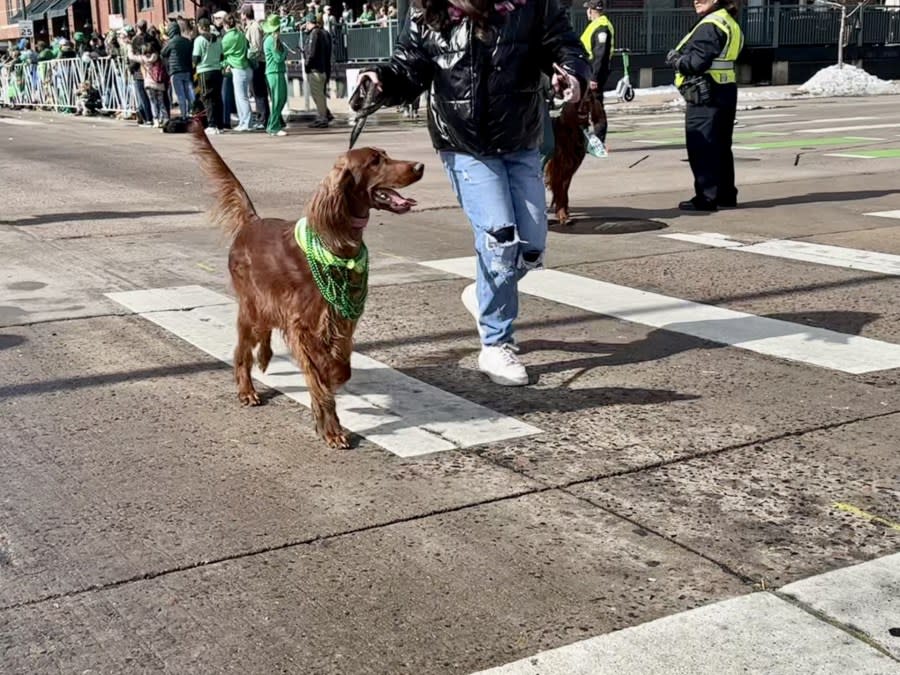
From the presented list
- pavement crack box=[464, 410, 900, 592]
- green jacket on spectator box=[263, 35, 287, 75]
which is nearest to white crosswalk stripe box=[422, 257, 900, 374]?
pavement crack box=[464, 410, 900, 592]

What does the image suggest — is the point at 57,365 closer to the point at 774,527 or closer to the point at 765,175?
the point at 774,527

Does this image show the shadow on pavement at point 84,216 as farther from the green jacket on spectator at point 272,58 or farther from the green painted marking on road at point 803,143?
the green jacket on spectator at point 272,58

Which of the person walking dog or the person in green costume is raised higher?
the person in green costume

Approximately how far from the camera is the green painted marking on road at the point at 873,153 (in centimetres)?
1511

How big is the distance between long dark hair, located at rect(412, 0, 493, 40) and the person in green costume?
54.4 feet

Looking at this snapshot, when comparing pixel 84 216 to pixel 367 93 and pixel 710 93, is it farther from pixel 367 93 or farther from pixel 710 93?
pixel 367 93

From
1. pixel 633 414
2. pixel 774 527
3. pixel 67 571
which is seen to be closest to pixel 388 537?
pixel 67 571

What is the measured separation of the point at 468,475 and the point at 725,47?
701 cm

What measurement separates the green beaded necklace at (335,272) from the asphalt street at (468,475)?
23.6 inches

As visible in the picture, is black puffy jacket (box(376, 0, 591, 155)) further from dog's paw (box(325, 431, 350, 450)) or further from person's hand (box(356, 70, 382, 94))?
dog's paw (box(325, 431, 350, 450))

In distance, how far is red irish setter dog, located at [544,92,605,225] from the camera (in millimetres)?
10055

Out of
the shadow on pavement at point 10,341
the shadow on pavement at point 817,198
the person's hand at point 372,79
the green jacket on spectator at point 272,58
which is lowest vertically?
the shadow on pavement at point 10,341

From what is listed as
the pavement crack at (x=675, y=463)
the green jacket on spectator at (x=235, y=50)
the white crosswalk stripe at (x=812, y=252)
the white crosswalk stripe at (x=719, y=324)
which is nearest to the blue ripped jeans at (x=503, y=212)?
the pavement crack at (x=675, y=463)

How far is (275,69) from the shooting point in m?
21.2
